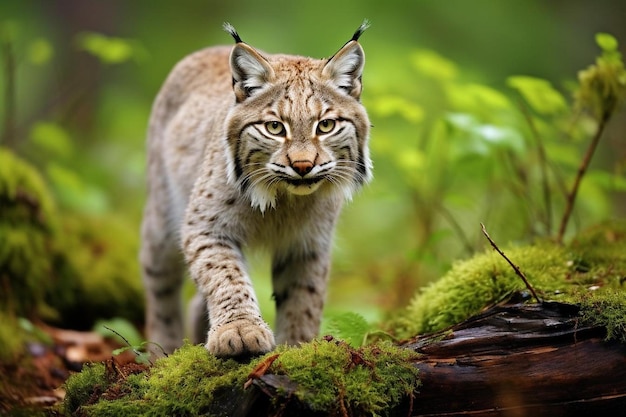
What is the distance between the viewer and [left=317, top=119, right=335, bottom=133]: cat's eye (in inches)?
167

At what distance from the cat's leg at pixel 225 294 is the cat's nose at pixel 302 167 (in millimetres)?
746

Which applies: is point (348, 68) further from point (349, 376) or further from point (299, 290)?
point (349, 376)

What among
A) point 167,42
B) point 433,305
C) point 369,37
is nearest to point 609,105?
point 433,305

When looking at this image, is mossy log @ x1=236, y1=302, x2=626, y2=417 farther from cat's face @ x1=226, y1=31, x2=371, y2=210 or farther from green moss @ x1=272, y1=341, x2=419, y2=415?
cat's face @ x1=226, y1=31, x2=371, y2=210

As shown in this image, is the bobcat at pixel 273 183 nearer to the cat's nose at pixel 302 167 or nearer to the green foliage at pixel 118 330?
the cat's nose at pixel 302 167

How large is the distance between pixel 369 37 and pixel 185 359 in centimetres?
1066

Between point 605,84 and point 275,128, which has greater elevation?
point 605,84

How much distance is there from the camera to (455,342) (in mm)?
3422

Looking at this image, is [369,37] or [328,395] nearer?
[328,395]

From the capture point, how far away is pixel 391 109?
6547mm

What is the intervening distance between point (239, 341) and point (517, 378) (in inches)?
52.1

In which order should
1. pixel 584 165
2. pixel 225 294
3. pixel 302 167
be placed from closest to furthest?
pixel 302 167 → pixel 225 294 → pixel 584 165

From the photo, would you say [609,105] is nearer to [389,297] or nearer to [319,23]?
[389,297]

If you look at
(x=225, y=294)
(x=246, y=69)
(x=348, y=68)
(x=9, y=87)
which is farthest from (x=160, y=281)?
(x=9, y=87)
